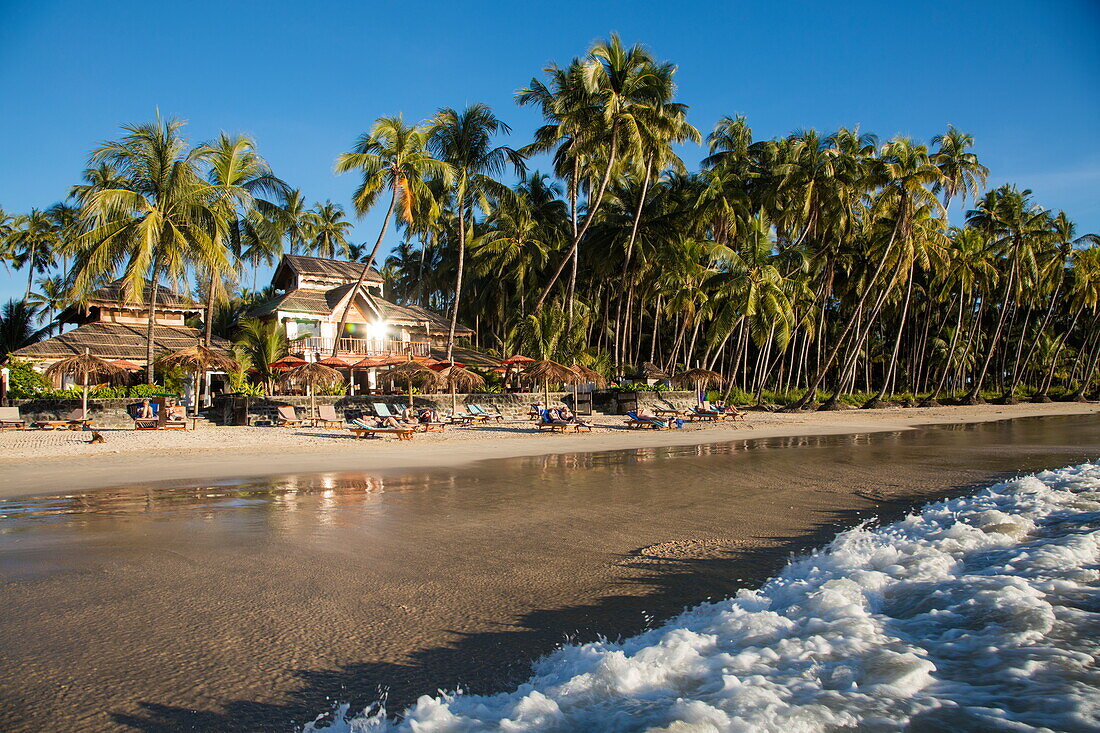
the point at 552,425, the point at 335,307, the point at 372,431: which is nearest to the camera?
the point at 372,431

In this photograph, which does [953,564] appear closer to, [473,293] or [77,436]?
[77,436]

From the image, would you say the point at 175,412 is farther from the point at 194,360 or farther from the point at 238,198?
the point at 238,198

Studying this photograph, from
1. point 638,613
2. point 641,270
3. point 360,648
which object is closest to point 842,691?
point 638,613

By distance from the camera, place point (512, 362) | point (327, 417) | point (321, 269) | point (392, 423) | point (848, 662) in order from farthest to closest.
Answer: point (321, 269) < point (512, 362) < point (327, 417) < point (392, 423) < point (848, 662)

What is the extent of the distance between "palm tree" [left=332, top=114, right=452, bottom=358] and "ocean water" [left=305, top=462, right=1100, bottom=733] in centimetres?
2765

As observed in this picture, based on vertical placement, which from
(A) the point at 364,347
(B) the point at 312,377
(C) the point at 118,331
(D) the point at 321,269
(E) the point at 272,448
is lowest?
(E) the point at 272,448

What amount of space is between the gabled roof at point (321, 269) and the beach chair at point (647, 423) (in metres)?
20.6

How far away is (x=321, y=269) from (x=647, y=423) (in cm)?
2373

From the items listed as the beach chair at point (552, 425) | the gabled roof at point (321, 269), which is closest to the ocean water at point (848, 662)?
the beach chair at point (552, 425)

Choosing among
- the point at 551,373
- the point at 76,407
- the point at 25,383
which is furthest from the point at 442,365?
the point at 25,383

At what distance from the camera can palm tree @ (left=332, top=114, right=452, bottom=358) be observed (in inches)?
1186

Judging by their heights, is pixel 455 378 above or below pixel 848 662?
above

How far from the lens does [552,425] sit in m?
23.5

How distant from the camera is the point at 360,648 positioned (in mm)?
4191
